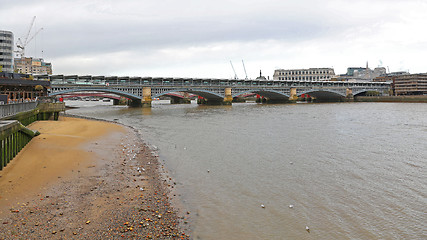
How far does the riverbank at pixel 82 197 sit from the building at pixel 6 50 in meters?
130

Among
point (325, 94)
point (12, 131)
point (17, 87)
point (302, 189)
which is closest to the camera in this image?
point (302, 189)

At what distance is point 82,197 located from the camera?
36.1ft

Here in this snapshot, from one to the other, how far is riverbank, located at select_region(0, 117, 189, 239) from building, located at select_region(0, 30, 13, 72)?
12996cm

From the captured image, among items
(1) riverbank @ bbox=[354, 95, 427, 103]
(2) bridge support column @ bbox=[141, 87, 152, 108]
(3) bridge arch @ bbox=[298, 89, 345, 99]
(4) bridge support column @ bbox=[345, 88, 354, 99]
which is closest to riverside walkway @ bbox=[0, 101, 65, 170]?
(2) bridge support column @ bbox=[141, 87, 152, 108]

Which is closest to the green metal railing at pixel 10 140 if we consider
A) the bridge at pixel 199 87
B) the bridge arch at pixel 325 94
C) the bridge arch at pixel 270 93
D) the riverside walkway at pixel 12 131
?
the riverside walkway at pixel 12 131

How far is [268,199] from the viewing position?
12.0 meters

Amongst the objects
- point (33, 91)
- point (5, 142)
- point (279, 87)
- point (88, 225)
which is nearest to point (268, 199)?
point (88, 225)

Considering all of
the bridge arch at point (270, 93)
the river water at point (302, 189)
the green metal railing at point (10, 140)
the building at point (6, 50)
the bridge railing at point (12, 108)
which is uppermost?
the building at point (6, 50)

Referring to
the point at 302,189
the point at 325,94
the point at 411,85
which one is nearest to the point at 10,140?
the point at 302,189

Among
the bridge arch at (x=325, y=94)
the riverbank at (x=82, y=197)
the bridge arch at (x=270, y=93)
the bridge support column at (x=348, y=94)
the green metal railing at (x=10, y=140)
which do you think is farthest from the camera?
the bridge support column at (x=348, y=94)

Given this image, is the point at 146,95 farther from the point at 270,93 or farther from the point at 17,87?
the point at 270,93

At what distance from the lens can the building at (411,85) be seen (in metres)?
137

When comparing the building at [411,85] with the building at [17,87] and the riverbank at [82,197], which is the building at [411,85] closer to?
the building at [17,87]

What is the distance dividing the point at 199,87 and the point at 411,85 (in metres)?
105
